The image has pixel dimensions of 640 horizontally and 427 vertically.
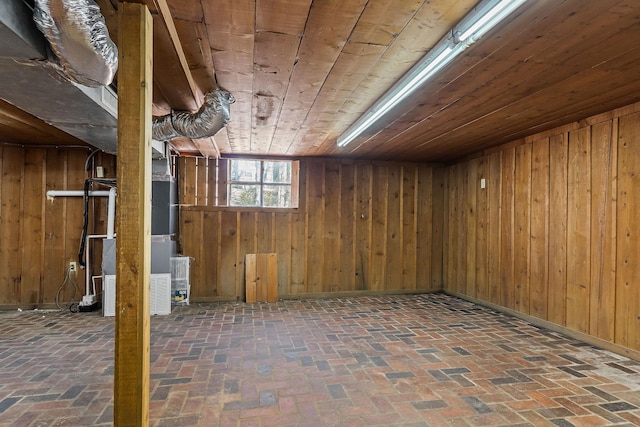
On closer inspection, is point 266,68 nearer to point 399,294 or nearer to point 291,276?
point 291,276

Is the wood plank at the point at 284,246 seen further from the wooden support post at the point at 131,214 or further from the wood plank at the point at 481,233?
the wooden support post at the point at 131,214

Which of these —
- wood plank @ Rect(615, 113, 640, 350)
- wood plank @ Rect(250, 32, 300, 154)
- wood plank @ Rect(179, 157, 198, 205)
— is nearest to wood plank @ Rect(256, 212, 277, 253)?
wood plank @ Rect(179, 157, 198, 205)

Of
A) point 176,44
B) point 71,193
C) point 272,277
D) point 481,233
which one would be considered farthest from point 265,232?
point 176,44

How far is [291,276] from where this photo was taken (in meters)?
5.35

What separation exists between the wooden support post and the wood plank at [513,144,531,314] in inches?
166

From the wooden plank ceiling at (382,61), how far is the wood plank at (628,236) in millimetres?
328

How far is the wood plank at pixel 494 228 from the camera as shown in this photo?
15.1 feet

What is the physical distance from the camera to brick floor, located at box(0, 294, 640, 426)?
211 cm

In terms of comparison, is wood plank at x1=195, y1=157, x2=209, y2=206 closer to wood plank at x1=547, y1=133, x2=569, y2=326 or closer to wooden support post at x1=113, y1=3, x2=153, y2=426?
wooden support post at x1=113, y1=3, x2=153, y2=426

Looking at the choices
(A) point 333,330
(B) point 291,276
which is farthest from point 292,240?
(A) point 333,330

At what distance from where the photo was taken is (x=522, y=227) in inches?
166

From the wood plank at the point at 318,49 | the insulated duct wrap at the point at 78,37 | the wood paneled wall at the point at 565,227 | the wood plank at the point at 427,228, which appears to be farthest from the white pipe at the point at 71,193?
the wood paneled wall at the point at 565,227

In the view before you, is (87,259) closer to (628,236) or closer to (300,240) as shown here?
(300,240)

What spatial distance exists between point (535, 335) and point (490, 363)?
3.59 ft
